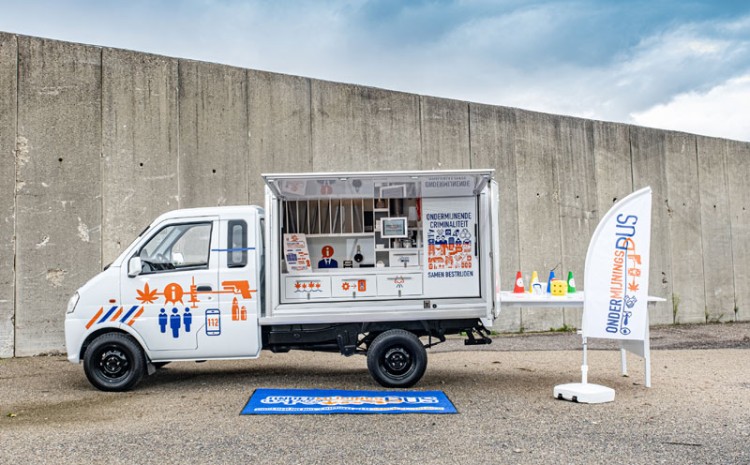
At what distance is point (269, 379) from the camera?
8367mm

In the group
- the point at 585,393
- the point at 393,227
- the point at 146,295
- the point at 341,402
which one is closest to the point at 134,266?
the point at 146,295

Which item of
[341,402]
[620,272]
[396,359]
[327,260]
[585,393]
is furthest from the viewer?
[327,260]

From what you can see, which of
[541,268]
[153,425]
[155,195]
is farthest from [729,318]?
[153,425]

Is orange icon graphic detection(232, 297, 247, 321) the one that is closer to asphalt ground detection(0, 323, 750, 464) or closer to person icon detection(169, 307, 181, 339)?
person icon detection(169, 307, 181, 339)

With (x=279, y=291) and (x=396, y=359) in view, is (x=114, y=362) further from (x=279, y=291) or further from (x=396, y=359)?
(x=396, y=359)

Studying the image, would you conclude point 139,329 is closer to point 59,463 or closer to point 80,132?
point 59,463

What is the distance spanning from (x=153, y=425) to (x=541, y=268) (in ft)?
30.0

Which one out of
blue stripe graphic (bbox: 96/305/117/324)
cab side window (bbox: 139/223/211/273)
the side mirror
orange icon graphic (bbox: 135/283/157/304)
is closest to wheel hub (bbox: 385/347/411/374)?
cab side window (bbox: 139/223/211/273)

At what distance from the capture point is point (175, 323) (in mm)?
7488

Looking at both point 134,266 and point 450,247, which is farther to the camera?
point 450,247

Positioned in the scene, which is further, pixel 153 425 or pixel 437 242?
pixel 437 242

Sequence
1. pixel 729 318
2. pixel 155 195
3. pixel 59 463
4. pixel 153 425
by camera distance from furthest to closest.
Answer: pixel 729 318
pixel 155 195
pixel 153 425
pixel 59 463

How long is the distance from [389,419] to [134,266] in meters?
3.36

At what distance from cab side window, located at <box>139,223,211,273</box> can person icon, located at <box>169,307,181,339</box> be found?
0.51 m
